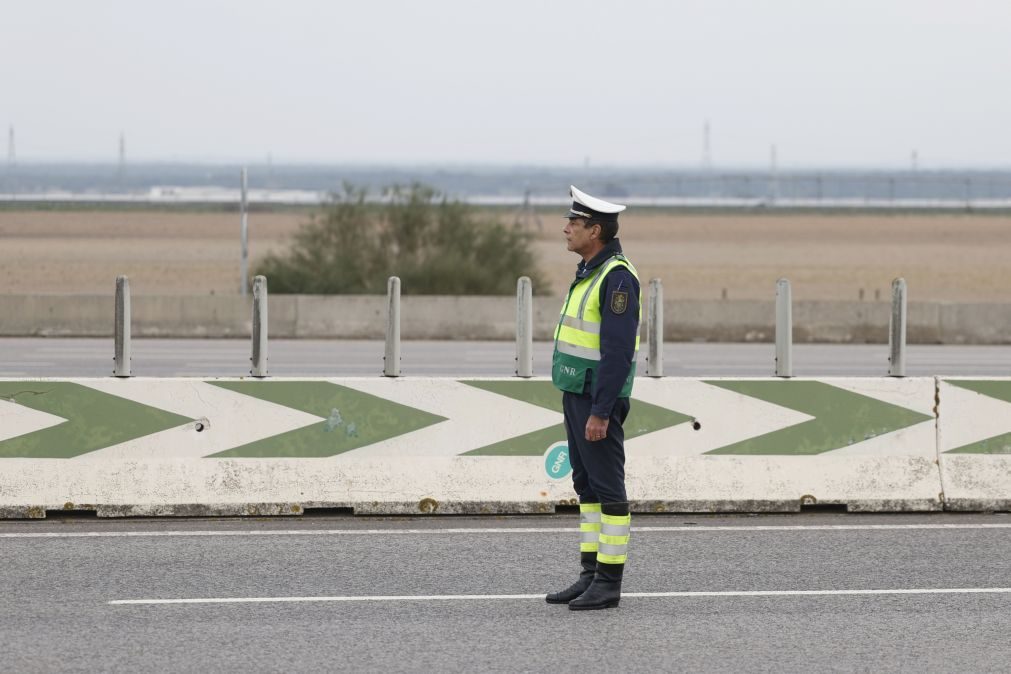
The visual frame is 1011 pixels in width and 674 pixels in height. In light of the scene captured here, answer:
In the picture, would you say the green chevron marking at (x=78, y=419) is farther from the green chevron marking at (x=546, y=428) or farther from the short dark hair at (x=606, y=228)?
the short dark hair at (x=606, y=228)

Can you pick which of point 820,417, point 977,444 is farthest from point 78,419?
point 977,444

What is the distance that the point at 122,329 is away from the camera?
988 cm

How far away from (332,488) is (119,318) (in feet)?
5.62

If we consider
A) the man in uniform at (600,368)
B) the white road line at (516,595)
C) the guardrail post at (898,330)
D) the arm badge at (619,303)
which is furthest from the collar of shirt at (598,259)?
the guardrail post at (898,330)

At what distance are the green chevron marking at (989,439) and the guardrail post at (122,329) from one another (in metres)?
5.33

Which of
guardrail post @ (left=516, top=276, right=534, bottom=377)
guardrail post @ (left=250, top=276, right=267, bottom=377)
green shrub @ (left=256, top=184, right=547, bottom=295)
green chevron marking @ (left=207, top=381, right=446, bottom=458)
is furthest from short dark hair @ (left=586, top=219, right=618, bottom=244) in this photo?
green shrub @ (left=256, top=184, right=547, bottom=295)

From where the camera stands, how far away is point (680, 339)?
89.7 ft

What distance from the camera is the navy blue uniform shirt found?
24.8 ft

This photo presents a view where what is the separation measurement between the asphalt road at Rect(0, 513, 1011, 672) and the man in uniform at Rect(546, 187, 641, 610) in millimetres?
228

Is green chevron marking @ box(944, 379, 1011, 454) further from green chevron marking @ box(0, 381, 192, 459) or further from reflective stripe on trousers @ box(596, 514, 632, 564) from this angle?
green chevron marking @ box(0, 381, 192, 459)

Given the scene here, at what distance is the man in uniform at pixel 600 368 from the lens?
7.60m

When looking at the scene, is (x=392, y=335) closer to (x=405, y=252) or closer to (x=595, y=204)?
(x=595, y=204)

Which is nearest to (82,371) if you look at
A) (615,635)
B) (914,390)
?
(914,390)

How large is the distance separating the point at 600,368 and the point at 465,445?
264 centimetres
